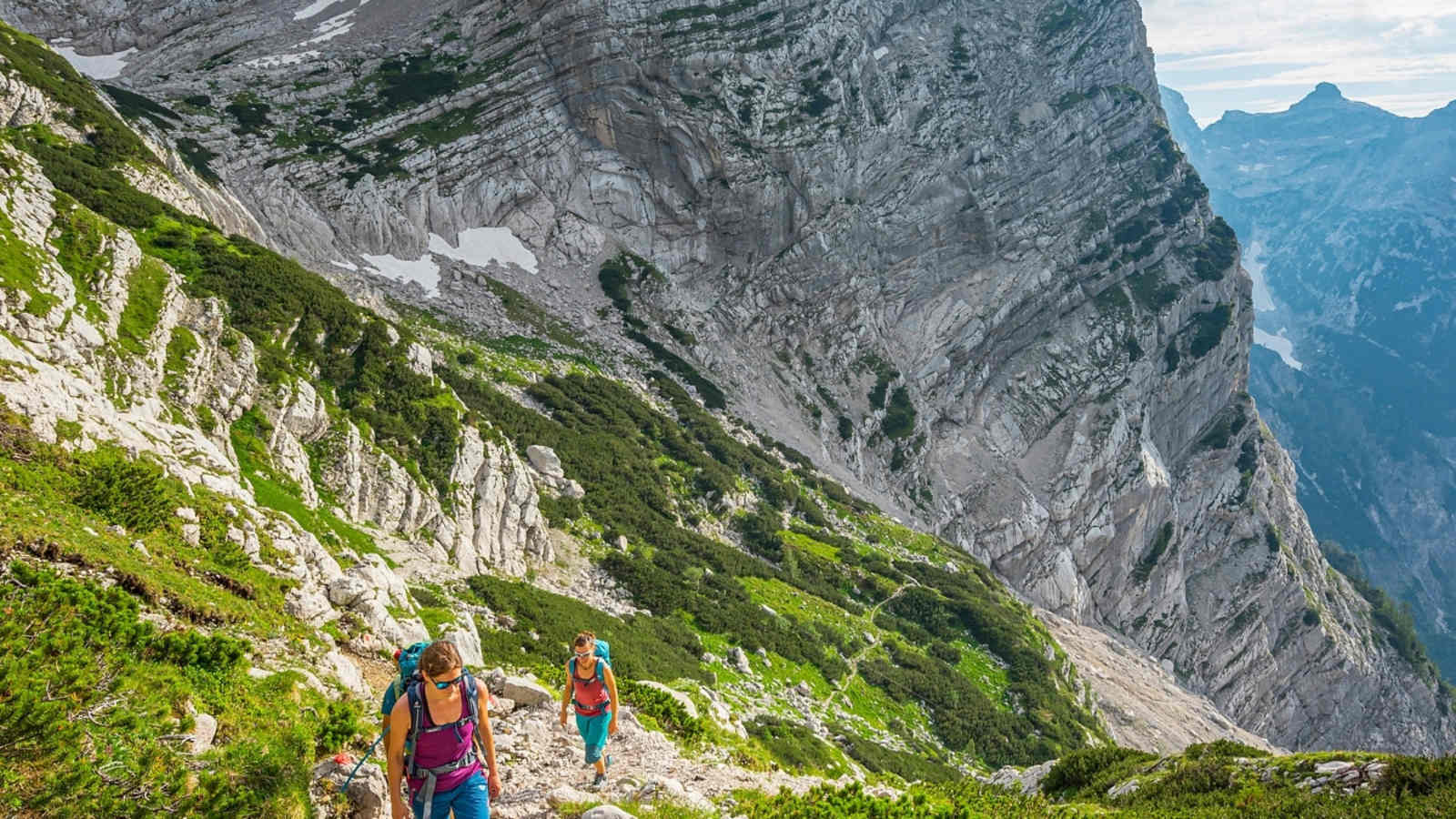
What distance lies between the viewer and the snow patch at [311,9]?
77000 mm

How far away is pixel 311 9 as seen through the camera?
78.4m

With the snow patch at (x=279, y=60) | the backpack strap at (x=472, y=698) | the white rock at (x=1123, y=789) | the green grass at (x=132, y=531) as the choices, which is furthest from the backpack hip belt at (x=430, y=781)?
the snow patch at (x=279, y=60)

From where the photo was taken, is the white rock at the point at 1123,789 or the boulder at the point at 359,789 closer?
the boulder at the point at 359,789

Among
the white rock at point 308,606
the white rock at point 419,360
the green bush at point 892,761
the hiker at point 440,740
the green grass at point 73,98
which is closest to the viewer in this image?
the hiker at point 440,740

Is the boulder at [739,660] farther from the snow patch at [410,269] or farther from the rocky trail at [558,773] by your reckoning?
the snow patch at [410,269]

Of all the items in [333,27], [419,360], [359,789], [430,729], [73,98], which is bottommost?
[359,789]

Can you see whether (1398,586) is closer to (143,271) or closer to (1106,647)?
(1106,647)

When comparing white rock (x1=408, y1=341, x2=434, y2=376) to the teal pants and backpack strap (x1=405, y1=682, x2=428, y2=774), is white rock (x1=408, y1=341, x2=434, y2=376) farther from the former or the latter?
backpack strap (x1=405, y1=682, x2=428, y2=774)

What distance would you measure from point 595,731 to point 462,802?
133 inches

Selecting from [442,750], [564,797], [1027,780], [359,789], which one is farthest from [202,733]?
[1027,780]

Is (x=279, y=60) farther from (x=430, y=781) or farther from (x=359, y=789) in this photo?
(x=430, y=781)

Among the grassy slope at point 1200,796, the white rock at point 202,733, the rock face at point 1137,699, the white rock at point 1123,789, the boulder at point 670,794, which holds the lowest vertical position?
the rock face at point 1137,699

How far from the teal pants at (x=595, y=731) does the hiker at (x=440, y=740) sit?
10.3ft

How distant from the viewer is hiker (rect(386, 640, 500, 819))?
267 inches
